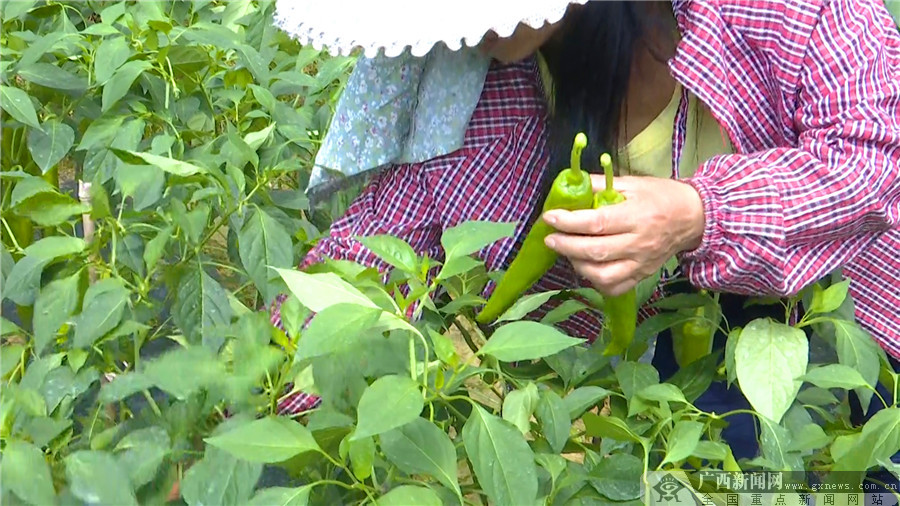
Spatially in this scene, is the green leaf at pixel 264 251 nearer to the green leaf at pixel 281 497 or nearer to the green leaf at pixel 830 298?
the green leaf at pixel 281 497

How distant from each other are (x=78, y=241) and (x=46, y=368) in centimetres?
11

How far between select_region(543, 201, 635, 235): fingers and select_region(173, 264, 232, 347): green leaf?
0.85 feet

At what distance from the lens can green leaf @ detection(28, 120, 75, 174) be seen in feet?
3.08

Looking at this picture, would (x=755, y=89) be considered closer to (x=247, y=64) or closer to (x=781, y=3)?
(x=781, y=3)

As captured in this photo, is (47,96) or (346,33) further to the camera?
(47,96)

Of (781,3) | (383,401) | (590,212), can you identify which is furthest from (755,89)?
(383,401)

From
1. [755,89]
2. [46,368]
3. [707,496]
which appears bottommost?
[707,496]

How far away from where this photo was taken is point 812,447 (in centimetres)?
70

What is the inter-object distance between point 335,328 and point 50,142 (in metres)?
0.54

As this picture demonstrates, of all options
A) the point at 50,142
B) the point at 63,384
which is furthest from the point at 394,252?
the point at 50,142

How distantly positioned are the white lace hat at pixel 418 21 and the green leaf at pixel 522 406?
23 centimetres

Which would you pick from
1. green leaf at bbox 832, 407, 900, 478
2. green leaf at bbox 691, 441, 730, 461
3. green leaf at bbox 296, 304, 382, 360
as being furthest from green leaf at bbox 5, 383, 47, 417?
green leaf at bbox 832, 407, 900, 478

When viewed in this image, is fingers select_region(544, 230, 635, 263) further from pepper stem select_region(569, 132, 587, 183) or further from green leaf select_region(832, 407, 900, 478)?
green leaf select_region(832, 407, 900, 478)

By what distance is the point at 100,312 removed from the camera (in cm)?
69
